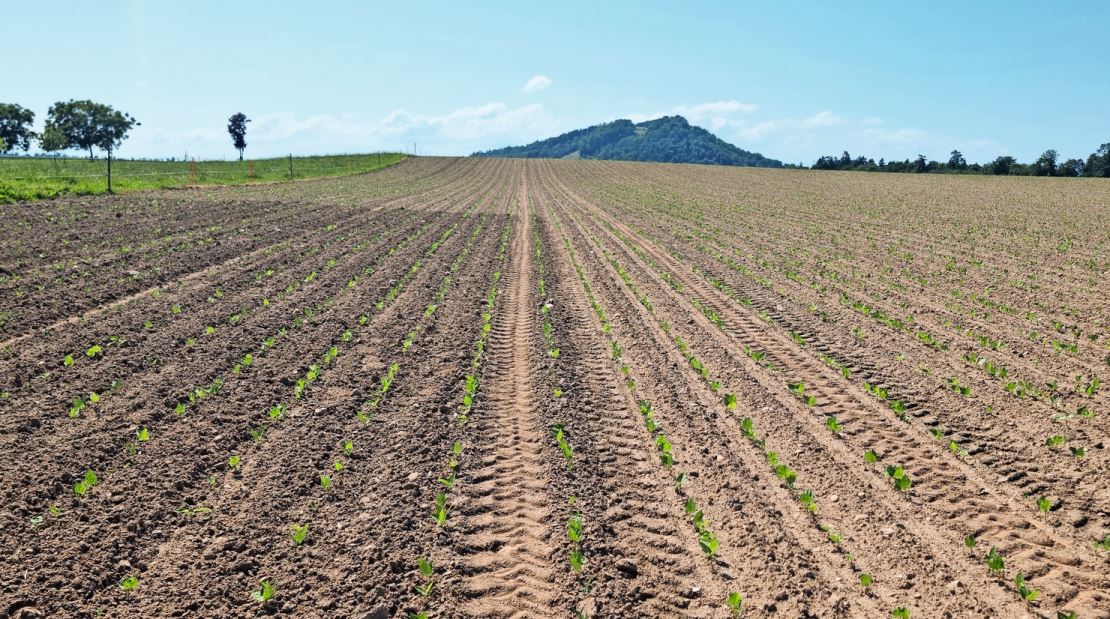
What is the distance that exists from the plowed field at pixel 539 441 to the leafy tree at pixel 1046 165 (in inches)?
3584

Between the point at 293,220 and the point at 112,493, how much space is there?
20295 mm

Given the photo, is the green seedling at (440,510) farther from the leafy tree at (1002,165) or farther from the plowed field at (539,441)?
the leafy tree at (1002,165)

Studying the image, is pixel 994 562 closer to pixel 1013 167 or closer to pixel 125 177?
pixel 125 177

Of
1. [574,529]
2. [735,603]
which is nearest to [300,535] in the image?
[574,529]

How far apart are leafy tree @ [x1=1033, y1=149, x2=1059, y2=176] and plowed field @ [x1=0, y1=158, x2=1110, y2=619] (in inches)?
3584

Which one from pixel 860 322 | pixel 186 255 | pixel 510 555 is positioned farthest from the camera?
pixel 186 255

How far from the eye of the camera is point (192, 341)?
988cm

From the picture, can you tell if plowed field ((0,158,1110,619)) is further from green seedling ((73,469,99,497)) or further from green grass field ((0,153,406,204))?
green grass field ((0,153,406,204))

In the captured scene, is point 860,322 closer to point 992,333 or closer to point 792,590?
point 992,333

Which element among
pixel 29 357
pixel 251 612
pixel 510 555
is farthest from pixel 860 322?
pixel 29 357

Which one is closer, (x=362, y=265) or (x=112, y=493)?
(x=112, y=493)

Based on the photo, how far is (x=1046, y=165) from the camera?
285 feet

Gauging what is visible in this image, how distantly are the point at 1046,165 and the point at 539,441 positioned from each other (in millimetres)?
106706

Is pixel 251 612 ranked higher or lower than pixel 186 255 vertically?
lower
